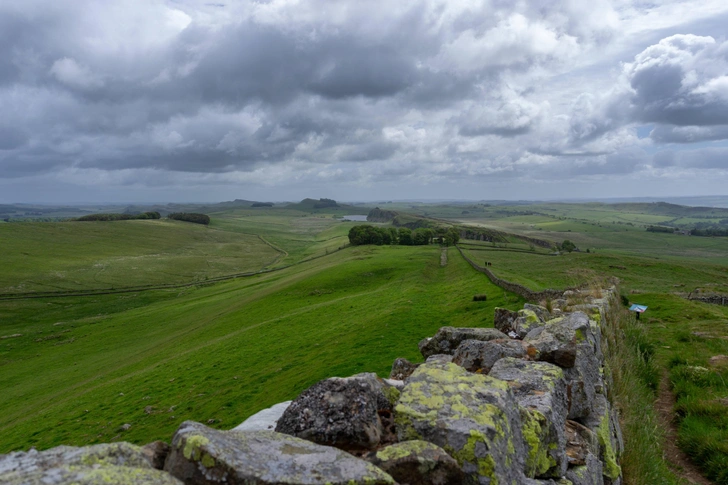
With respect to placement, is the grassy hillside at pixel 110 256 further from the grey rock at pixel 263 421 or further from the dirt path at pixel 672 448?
the dirt path at pixel 672 448

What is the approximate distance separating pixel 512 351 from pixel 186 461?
7816 millimetres

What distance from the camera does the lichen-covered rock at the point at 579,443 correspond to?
289 inches

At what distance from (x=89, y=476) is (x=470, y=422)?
169 inches

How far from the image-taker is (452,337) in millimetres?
12945

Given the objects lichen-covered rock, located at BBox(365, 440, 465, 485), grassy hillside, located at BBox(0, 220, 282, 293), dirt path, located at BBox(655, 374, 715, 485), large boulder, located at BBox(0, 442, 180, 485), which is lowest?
grassy hillside, located at BBox(0, 220, 282, 293)

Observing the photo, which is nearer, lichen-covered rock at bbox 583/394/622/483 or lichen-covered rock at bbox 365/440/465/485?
lichen-covered rock at bbox 365/440/465/485

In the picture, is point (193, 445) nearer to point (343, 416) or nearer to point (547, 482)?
point (343, 416)

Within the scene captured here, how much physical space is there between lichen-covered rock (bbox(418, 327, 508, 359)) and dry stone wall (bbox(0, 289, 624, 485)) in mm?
2319

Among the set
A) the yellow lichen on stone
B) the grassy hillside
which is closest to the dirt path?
the yellow lichen on stone

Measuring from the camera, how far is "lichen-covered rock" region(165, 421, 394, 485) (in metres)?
3.94

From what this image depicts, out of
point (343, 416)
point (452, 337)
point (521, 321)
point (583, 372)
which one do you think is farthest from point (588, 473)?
point (521, 321)

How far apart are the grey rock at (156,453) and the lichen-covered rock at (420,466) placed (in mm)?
2478

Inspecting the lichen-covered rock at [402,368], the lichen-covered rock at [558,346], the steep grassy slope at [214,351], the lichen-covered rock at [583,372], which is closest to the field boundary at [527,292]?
the steep grassy slope at [214,351]

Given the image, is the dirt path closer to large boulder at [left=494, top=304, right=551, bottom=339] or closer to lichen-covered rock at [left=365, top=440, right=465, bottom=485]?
large boulder at [left=494, top=304, right=551, bottom=339]
